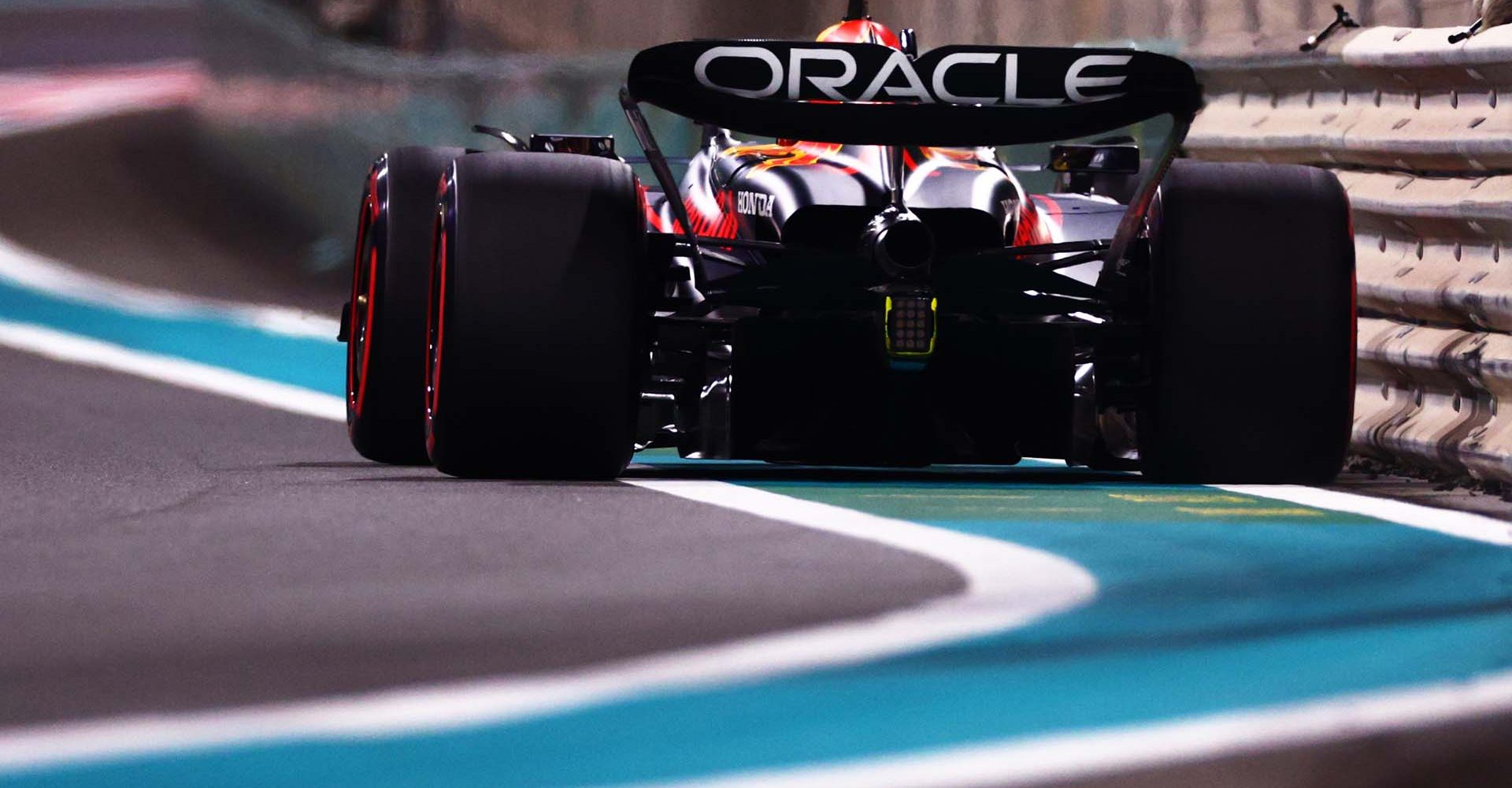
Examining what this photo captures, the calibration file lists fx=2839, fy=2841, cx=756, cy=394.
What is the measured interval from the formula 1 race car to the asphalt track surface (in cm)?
22

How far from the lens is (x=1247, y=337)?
8.25 m

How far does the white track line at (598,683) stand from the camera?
398 centimetres

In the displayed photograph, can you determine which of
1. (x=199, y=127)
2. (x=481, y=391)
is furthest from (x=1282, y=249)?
(x=199, y=127)

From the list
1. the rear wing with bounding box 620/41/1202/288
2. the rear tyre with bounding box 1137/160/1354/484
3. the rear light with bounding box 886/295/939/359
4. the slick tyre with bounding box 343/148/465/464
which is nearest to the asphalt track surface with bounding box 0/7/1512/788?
the rear tyre with bounding box 1137/160/1354/484

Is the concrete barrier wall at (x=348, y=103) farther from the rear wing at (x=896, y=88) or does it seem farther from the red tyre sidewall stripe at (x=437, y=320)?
the rear wing at (x=896, y=88)

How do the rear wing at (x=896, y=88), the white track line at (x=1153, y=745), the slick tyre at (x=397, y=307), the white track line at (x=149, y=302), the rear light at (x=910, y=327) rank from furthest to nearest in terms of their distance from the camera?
the white track line at (x=149, y=302) < the slick tyre at (x=397, y=307) < the rear light at (x=910, y=327) < the rear wing at (x=896, y=88) < the white track line at (x=1153, y=745)

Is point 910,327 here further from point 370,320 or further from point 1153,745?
point 1153,745

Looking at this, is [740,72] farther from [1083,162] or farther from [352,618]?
[352,618]

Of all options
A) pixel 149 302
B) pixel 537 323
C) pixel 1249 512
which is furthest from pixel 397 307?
pixel 149 302

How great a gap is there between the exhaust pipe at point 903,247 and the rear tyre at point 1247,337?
674mm

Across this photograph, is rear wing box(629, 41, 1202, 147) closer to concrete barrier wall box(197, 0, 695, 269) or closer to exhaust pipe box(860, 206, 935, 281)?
exhaust pipe box(860, 206, 935, 281)

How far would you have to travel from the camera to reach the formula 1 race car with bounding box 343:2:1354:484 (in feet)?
25.8

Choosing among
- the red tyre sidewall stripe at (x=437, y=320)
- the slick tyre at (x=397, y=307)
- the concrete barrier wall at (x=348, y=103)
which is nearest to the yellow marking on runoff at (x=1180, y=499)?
the red tyre sidewall stripe at (x=437, y=320)

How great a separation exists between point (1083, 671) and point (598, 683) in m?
0.79
